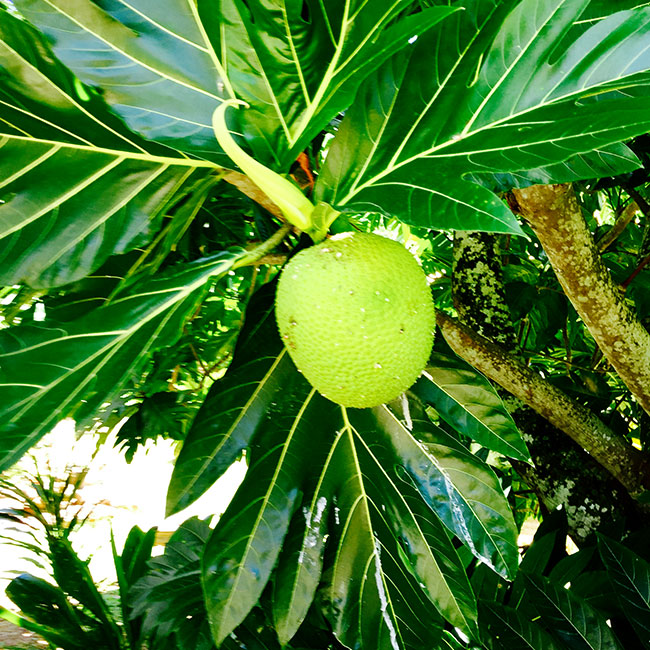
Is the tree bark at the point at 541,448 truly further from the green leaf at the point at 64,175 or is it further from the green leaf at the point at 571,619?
the green leaf at the point at 64,175

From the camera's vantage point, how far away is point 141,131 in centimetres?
57

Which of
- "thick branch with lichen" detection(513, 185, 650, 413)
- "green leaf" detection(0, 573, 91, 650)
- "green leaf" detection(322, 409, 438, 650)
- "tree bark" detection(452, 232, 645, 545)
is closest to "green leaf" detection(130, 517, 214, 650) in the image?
"green leaf" detection(0, 573, 91, 650)

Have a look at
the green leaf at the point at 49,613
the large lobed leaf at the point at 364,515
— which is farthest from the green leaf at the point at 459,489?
the green leaf at the point at 49,613

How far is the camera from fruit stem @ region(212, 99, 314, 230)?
1.77 ft

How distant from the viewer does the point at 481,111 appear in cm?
53

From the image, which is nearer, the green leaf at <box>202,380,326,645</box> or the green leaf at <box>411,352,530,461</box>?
the green leaf at <box>202,380,326,645</box>

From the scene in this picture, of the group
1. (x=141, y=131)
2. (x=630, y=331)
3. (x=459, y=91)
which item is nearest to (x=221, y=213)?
(x=141, y=131)

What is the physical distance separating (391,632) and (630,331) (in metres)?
0.78

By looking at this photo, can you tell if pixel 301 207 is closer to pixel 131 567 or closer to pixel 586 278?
pixel 586 278

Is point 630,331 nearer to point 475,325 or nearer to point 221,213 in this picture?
point 475,325

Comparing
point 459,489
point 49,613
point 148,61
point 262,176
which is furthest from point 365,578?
point 49,613

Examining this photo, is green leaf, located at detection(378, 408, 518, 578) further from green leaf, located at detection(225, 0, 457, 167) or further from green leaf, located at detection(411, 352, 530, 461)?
green leaf, located at detection(225, 0, 457, 167)

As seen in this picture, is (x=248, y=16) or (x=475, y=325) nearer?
(x=248, y=16)

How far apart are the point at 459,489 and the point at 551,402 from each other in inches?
23.4
